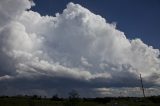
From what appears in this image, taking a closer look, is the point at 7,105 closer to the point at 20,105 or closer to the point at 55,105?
the point at 20,105

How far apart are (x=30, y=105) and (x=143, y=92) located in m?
48.4

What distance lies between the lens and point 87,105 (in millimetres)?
146500

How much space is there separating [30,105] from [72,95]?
2823cm

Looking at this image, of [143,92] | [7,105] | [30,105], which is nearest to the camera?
[143,92]

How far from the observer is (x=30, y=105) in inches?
5192

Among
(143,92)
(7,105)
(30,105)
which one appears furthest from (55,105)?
(143,92)

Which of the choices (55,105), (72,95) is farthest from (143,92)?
(55,105)

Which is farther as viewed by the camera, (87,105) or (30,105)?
(87,105)

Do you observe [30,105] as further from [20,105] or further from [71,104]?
[71,104]

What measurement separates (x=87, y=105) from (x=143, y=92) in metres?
46.7

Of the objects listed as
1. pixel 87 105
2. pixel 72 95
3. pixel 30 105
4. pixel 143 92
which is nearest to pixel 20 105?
pixel 30 105

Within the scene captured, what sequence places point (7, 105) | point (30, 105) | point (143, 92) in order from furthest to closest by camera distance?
1. point (7, 105)
2. point (30, 105)
3. point (143, 92)

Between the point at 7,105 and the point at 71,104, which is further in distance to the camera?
the point at 7,105

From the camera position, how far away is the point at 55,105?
137 meters
